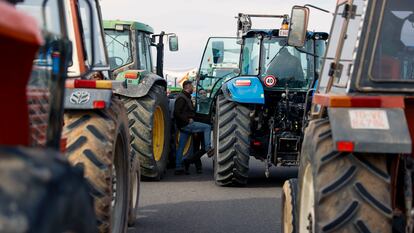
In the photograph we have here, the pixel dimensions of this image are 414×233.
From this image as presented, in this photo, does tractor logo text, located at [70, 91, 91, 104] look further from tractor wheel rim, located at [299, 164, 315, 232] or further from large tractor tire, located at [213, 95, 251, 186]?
large tractor tire, located at [213, 95, 251, 186]

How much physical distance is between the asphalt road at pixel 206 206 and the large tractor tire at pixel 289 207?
1.92 metres

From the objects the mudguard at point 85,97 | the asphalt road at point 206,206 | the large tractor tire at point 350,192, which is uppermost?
the mudguard at point 85,97

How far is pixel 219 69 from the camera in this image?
22.2 meters

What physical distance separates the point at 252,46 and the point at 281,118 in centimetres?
143

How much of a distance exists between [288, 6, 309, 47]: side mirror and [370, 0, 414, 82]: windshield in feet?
3.70

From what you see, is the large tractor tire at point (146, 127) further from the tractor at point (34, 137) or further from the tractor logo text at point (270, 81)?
the tractor at point (34, 137)

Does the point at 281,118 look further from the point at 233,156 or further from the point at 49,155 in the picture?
the point at 49,155

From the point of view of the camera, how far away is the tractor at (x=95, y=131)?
217 inches

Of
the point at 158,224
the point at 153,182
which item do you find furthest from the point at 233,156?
the point at 158,224

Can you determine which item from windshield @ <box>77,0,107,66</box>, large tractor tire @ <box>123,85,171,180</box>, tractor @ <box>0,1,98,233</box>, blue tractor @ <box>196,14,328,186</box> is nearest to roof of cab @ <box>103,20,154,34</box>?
large tractor tire @ <box>123,85,171,180</box>

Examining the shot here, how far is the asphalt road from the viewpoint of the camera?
858cm

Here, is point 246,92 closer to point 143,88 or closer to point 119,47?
point 143,88

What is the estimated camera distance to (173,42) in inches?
598

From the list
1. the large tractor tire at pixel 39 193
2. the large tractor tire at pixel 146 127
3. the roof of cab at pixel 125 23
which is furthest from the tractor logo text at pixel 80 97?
the roof of cab at pixel 125 23
